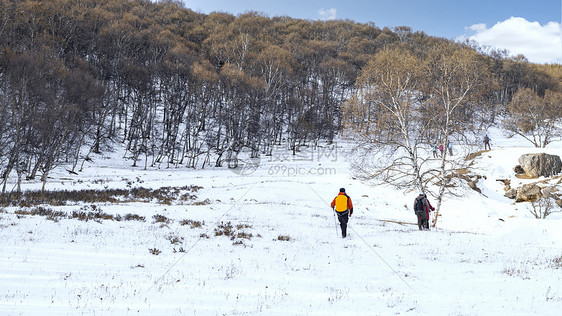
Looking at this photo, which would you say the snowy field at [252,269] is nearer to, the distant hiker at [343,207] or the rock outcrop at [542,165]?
the distant hiker at [343,207]

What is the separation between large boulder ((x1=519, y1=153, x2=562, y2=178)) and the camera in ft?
99.7

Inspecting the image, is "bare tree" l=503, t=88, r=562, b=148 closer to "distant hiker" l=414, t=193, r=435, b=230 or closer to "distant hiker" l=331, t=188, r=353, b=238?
"distant hiker" l=414, t=193, r=435, b=230

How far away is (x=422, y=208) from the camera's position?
→ 16094 millimetres

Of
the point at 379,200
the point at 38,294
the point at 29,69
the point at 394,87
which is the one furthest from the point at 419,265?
the point at 29,69

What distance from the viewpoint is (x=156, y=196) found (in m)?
24.8

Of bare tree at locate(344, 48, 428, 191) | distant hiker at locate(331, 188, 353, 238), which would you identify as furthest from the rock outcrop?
distant hiker at locate(331, 188, 353, 238)

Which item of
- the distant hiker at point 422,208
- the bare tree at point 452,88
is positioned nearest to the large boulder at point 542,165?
the bare tree at point 452,88

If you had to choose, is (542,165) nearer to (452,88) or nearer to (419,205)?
(452,88)

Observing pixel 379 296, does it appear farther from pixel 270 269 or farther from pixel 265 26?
pixel 265 26

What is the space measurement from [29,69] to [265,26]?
88529 millimetres

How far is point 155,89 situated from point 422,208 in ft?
166

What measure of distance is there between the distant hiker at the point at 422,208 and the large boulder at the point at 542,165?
22518 mm

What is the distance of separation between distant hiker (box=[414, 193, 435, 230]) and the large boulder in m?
22.5

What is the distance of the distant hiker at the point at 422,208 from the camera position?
619 inches
